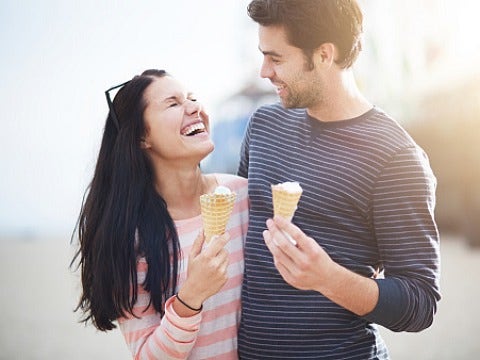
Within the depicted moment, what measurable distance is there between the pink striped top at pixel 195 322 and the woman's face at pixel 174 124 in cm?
19

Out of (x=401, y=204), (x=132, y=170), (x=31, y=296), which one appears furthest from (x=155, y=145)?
(x=31, y=296)

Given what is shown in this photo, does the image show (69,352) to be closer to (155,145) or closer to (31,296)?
(31,296)

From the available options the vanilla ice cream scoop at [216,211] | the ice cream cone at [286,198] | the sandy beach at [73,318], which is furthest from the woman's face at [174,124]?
the sandy beach at [73,318]

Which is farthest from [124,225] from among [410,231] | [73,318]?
[73,318]

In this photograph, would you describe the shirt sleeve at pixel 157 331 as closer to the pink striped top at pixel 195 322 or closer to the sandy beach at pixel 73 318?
the pink striped top at pixel 195 322

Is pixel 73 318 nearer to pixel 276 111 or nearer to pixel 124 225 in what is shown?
pixel 124 225

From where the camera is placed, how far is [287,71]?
196 centimetres

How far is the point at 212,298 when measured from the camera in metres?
1.93

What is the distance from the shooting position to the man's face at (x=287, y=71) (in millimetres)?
1911

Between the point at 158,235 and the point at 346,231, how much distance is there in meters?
0.49

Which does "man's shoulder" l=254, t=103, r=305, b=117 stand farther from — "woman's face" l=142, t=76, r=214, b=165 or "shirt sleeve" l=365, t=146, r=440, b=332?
"shirt sleeve" l=365, t=146, r=440, b=332

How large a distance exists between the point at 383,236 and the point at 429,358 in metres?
3.65

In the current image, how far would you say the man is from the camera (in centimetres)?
170

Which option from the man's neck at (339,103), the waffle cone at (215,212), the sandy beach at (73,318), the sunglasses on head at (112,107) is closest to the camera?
the waffle cone at (215,212)
